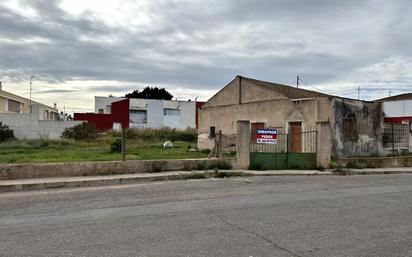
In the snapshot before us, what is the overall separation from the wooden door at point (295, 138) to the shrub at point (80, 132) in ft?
66.3

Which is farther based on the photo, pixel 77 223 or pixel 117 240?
pixel 77 223

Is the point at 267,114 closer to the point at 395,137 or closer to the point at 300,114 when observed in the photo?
the point at 300,114

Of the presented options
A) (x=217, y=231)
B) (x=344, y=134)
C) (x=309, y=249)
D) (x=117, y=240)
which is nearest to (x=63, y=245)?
(x=117, y=240)

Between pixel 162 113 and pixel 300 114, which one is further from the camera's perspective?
pixel 162 113

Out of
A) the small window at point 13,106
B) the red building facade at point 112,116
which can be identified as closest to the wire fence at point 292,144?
the red building facade at point 112,116

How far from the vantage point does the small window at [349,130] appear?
80.4ft

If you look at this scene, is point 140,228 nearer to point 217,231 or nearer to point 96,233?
point 96,233

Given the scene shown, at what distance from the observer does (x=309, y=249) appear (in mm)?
5699

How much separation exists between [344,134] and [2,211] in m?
20.1

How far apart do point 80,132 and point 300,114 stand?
21.4 metres

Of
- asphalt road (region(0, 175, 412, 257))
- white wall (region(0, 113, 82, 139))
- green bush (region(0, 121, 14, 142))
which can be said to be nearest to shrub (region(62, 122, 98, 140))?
white wall (region(0, 113, 82, 139))

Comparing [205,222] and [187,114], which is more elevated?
[187,114]

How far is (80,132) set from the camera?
37594 mm

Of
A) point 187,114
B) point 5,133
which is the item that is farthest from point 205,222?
point 187,114
